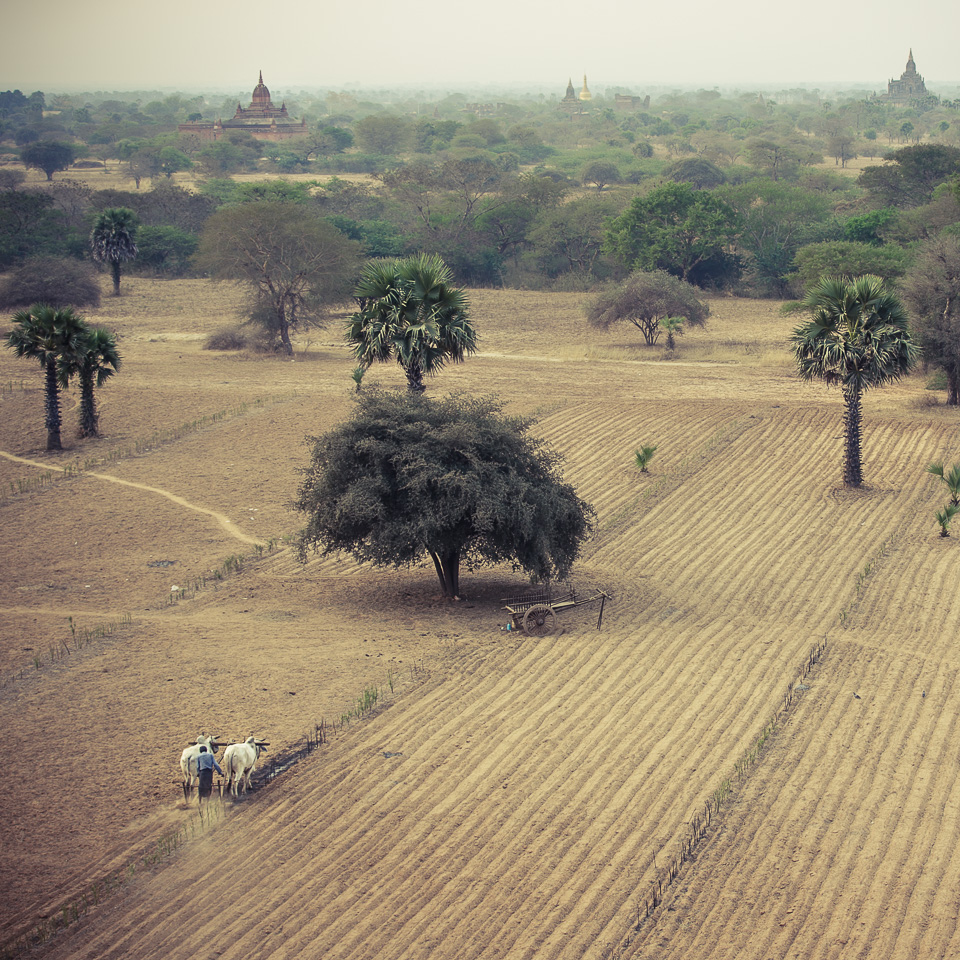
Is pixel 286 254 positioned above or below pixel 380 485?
above

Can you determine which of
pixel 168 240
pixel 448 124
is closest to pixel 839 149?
pixel 448 124

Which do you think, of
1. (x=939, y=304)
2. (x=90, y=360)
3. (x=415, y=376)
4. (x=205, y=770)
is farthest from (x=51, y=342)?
(x=939, y=304)

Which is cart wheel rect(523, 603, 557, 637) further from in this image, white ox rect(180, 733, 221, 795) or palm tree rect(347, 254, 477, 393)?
palm tree rect(347, 254, 477, 393)

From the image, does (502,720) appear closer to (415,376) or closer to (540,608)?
(540,608)

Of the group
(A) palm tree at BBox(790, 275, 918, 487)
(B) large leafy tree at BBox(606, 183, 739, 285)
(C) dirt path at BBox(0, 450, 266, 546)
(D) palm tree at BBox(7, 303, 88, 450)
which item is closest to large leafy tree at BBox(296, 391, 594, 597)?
(C) dirt path at BBox(0, 450, 266, 546)

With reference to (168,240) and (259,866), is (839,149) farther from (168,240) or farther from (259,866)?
(259,866)

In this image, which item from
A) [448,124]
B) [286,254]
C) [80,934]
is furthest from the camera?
[448,124]
